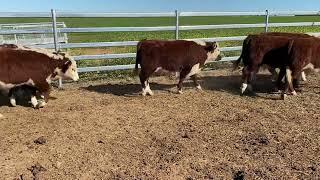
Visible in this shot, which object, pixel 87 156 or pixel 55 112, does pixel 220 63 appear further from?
pixel 87 156

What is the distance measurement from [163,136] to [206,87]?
3.52 meters

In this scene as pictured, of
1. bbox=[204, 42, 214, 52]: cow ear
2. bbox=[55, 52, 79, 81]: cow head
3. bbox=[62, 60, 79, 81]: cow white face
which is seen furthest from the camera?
bbox=[204, 42, 214, 52]: cow ear

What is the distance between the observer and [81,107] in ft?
26.8

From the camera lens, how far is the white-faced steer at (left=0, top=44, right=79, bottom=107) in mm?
7684

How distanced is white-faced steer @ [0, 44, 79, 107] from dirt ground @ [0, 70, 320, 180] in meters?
0.42

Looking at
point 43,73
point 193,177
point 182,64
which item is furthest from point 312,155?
point 43,73

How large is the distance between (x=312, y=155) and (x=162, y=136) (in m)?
2.00

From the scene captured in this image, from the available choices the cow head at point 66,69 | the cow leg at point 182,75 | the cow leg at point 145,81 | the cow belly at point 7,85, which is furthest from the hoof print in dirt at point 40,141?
the cow leg at point 182,75

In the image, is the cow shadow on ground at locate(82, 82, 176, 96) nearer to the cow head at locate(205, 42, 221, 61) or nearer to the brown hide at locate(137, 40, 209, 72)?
the brown hide at locate(137, 40, 209, 72)

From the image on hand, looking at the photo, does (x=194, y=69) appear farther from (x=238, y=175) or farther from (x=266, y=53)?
(x=238, y=175)

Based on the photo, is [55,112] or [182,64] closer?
[55,112]

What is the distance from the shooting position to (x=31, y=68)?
7.92 meters

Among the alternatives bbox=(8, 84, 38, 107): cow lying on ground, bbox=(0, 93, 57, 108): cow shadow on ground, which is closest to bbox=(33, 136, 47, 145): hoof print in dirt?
bbox=(8, 84, 38, 107): cow lying on ground

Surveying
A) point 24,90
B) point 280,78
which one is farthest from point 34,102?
point 280,78
